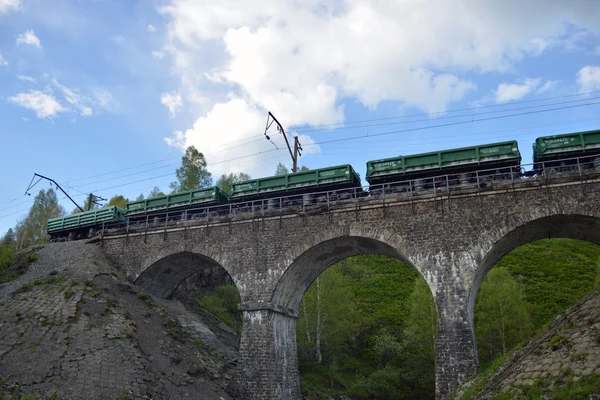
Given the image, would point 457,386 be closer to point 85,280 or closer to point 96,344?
point 96,344

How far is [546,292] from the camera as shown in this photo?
44.8m

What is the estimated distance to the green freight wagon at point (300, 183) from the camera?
27000 mm

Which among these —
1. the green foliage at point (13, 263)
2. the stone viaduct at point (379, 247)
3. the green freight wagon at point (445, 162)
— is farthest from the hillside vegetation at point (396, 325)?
the green foliage at point (13, 263)

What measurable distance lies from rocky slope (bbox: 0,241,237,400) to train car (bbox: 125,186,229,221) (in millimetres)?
4620

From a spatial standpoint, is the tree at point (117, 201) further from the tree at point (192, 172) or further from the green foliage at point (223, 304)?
the green foliage at point (223, 304)

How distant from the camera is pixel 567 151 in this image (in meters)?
22.0

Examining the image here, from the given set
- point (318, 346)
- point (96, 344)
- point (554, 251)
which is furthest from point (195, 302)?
point (554, 251)

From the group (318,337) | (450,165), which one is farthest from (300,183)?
(318,337)

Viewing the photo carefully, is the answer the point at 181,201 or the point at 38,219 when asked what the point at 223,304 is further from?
the point at 38,219

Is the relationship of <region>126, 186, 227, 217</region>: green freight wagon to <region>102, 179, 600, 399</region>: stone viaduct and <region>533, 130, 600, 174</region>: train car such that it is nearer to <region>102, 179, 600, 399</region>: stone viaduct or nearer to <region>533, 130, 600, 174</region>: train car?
<region>102, 179, 600, 399</region>: stone viaduct

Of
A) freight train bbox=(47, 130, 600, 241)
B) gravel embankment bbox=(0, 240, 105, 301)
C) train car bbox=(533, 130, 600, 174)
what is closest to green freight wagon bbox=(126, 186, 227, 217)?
freight train bbox=(47, 130, 600, 241)

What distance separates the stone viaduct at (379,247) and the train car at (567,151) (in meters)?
1.64

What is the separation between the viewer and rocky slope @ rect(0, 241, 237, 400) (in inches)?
747

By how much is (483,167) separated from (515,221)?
3830mm
